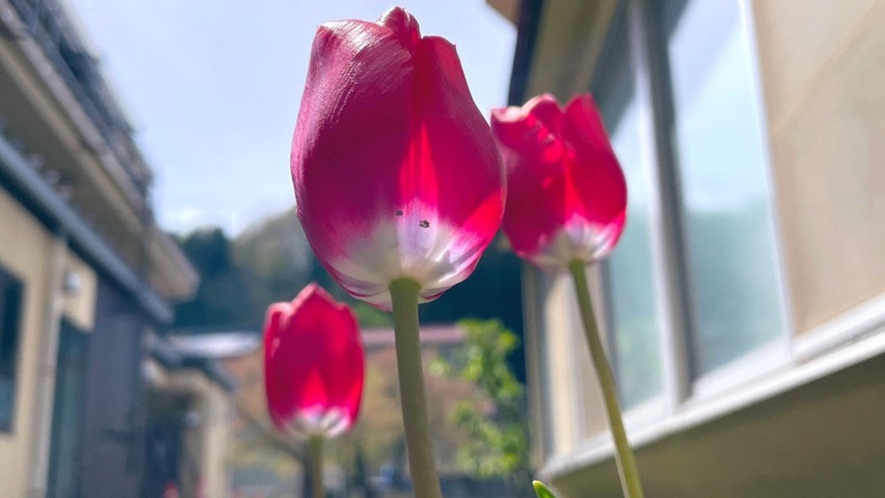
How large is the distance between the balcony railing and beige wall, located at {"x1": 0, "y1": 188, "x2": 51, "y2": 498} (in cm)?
75

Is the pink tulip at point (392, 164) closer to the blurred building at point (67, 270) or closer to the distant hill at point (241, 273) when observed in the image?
the blurred building at point (67, 270)

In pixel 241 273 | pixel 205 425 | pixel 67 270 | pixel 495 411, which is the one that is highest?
pixel 241 273

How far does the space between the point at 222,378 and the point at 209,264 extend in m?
1.56

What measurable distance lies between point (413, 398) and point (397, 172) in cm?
9

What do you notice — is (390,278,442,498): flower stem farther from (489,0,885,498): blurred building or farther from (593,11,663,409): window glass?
(593,11,663,409): window glass

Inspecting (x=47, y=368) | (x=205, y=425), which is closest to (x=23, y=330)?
(x=47, y=368)

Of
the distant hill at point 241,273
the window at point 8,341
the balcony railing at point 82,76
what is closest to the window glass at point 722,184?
the balcony railing at point 82,76

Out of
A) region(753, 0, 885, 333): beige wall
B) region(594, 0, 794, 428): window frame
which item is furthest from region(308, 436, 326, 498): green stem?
region(594, 0, 794, 428): window frame

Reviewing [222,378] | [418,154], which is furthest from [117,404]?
[418,154]

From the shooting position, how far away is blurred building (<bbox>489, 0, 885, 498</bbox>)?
0.80m

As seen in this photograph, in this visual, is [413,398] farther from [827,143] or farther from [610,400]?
[827,143]

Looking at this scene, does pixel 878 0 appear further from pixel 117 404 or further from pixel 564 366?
pixel 117 404

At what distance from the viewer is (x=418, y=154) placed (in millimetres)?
372

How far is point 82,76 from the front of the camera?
17.0 feet
